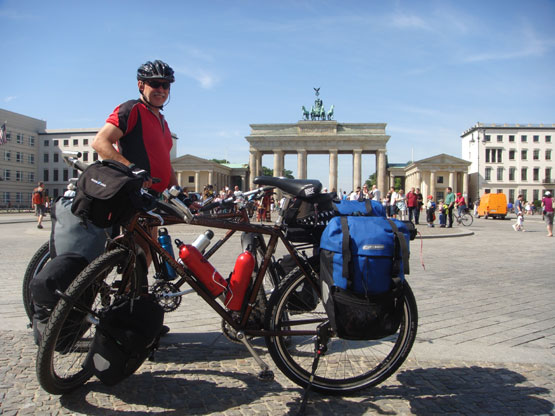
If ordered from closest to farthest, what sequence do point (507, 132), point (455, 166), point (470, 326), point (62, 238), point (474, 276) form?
point (62, 238)
point (470, 326)
point (474, 276)
point (455, 166)
point (507, 132)

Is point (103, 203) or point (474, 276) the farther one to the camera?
point (474, 276)

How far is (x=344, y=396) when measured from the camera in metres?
2.62

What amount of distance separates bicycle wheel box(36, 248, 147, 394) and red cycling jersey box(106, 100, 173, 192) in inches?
42.0

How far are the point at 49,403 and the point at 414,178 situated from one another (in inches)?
3525

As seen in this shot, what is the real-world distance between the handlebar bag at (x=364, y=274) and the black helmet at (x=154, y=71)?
189 cm

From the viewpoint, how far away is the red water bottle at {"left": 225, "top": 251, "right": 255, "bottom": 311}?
2658 millimetres

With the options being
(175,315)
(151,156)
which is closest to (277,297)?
(151,156)

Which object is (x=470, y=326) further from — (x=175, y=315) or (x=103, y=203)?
(x=103, y=203)

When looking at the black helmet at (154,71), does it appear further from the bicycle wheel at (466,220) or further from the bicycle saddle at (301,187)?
the bicycle wheel at (466,220)

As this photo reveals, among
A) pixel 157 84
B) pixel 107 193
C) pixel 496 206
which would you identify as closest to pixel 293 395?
pixel 107 193

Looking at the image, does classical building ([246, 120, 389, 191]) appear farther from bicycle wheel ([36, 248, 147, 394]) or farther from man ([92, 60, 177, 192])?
bicycle wheel ([36, 248, 147, 394])

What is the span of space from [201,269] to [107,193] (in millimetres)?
713

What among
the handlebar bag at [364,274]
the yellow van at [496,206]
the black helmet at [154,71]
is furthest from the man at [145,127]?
the yellow van at [496,206]

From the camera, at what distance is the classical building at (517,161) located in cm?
8988
